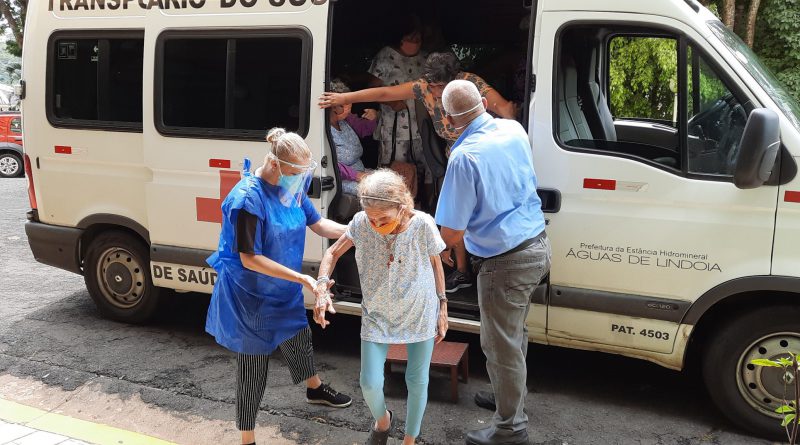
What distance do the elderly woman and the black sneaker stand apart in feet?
4.51

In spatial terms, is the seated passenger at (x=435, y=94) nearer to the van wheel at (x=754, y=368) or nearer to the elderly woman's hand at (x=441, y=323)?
the elderly woman's hand at (x=441, y=323)

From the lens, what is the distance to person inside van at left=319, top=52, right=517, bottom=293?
4.44m

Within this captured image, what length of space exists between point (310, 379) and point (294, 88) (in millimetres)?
1807

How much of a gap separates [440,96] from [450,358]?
1.63m

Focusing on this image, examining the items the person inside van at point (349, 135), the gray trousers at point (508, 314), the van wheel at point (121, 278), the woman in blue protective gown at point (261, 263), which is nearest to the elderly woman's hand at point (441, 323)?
the gray trousers at point (508, 314)

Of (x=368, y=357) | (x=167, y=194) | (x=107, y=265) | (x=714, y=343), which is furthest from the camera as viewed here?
(x=107, y=265)

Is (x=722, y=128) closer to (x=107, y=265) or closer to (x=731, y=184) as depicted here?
(x=731, y=184)

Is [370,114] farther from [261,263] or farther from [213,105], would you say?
[261,263]

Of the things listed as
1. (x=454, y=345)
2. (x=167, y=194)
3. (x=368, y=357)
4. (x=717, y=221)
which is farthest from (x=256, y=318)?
(x=717, y=221)

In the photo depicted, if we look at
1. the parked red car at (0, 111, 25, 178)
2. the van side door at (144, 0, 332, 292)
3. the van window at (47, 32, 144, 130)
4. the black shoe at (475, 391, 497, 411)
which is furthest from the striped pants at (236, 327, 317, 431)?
the parked red car at (0, 111, 25, 178)

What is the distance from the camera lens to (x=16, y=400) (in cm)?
436

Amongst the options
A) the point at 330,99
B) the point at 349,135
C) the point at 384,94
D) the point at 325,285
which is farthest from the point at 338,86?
the point at 325,285

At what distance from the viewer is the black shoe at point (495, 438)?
146 inches

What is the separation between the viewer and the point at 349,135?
5312 millimetres
